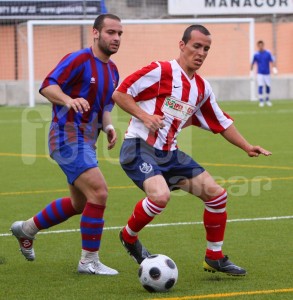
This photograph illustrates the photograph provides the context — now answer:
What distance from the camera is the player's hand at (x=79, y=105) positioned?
22.2ft

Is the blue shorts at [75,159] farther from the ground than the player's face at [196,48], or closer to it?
closer to it

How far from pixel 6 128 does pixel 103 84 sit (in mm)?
15369

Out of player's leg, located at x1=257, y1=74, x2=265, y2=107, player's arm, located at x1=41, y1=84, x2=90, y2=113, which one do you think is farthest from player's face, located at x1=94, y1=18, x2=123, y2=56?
player's leg, located at x1=257, y1=74, x2=265, y2=107

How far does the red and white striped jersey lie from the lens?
7059 mm

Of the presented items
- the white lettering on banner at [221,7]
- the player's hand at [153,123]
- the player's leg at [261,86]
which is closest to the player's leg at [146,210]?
the player's hand at [153,123]

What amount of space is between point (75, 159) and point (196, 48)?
125cm

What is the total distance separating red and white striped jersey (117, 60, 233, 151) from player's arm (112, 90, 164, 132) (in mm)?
55

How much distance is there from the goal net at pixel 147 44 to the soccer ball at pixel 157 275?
21.5 m

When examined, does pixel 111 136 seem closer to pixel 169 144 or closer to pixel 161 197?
pixel 169 144

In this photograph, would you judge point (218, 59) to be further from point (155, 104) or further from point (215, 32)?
point (155, 104)

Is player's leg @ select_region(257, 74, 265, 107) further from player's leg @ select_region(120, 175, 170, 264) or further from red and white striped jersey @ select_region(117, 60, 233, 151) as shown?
player's leg @ select_region(120, 175, 170, 264)

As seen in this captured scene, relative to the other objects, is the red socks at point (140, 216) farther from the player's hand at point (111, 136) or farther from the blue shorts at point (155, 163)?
the player's hand at point (111, 136)

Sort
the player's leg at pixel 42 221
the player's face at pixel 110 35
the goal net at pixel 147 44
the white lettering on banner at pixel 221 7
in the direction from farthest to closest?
the white lettering on banner at pixel 221 7 < the goal net at pixel 147 44 < the player's leg at pixel 42 221 < the player's face at pixel 110 35

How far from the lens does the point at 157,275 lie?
6328mm
